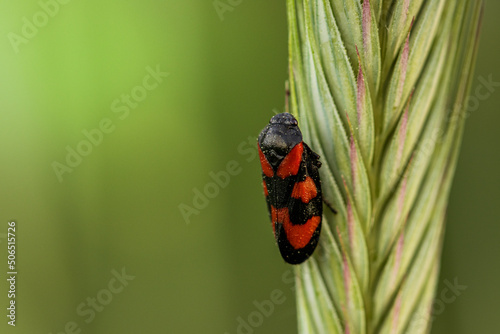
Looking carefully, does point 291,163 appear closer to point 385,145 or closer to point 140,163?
point 385,145

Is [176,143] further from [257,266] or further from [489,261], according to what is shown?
[489,261]

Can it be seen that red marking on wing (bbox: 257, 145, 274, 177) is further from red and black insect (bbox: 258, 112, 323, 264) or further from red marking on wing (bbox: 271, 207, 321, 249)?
red marking on wing (bbox: 271, 207, 321, 249)

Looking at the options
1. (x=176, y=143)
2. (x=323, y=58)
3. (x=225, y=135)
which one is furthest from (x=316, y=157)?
(x=176, y=143)
